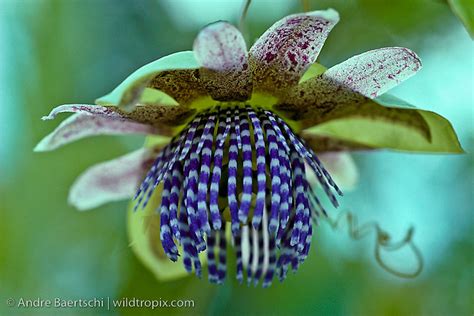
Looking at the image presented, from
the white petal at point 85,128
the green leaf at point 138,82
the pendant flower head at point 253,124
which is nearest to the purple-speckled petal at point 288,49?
the pendant flower head at point 253,124

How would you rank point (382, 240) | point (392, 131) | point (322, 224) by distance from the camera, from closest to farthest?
1. point (392, 131)
2. point (382, 240)
3. point (322, 224)

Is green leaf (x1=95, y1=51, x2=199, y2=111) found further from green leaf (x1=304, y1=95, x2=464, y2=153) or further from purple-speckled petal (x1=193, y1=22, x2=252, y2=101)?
green leaf (x1=304, y1=95, x2=464, y2=153)

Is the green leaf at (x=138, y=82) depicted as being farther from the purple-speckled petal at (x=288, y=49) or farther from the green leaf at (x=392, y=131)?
the green leaf at (x=392, y=131)

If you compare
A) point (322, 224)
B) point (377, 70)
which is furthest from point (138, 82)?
point (322, 224)

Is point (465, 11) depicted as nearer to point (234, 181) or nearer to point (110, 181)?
point (234, 181)

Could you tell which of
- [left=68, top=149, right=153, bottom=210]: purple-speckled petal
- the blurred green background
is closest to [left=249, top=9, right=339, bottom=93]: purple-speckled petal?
[left=68, top=149, right=153, bottom=210]: purple-speckled petal
